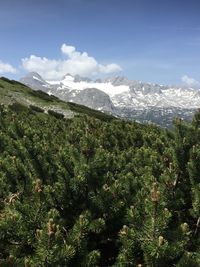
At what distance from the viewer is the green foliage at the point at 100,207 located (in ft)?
22.3

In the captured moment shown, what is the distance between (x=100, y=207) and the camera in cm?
880

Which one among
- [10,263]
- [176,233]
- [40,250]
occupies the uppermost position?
[176,233]

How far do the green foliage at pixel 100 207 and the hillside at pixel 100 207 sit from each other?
0.02m

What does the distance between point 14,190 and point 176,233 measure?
15.6ft

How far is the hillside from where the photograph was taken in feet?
22.3

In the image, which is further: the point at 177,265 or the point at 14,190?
the point at 14,190

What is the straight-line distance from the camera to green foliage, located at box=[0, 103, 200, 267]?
680 cm

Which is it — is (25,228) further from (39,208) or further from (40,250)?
(40,250)

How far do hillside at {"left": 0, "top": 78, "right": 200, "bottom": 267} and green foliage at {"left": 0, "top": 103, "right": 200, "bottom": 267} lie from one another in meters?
0.02

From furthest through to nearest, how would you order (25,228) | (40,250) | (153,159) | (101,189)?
(153,159)
(101,189)
(25,228)
(40,250)

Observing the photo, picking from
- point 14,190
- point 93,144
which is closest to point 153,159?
point 93,144

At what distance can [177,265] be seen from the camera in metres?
6.82

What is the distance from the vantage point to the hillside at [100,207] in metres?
6.80

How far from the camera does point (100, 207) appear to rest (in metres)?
8.80
